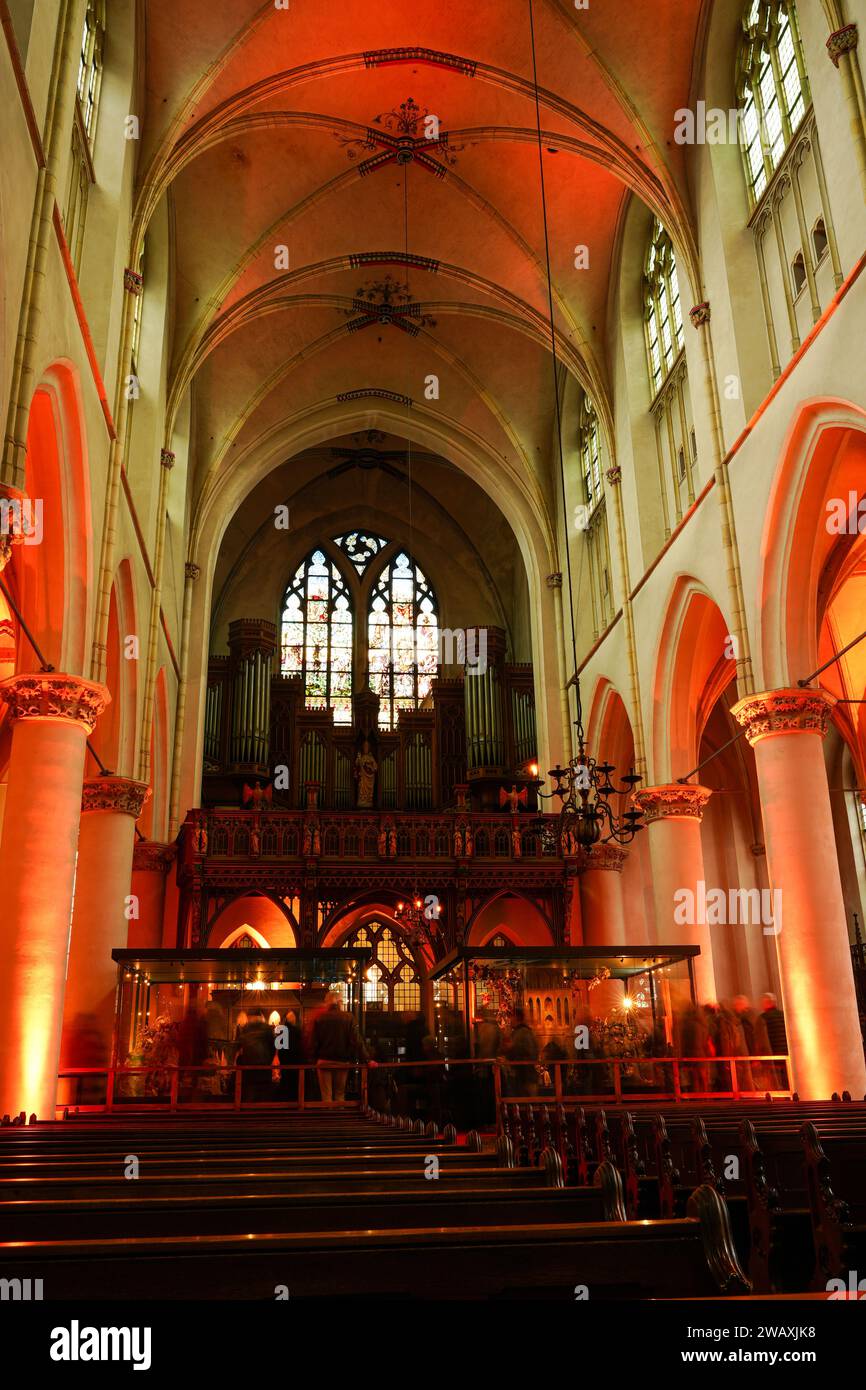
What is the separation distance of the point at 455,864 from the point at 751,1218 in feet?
60.6

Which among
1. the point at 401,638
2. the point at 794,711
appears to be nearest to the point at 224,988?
the point at 794,711

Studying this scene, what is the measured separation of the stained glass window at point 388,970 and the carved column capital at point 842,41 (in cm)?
1719

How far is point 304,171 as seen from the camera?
67.2 ft

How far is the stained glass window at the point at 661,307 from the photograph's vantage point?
19.3m

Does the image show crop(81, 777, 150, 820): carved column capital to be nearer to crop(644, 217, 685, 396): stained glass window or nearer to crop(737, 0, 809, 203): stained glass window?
crop(644, 217, 685, 396): stained glass window

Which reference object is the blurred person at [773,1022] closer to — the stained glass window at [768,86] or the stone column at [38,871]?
the stone column at [38,871]

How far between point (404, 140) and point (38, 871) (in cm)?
1446

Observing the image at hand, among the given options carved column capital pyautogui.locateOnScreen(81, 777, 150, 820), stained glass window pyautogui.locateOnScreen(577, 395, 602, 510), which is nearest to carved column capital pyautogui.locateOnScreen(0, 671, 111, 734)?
carved column capital pyautogui.locateOnScreen(81, 777, 150, 820)

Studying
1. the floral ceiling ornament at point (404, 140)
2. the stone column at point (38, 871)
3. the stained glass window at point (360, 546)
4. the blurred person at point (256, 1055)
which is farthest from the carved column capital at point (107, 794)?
the stained glass window at point (360, 546)

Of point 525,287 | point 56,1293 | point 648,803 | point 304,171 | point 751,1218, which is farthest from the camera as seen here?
point 525,287

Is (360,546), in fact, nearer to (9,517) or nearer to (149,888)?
(149,888)
